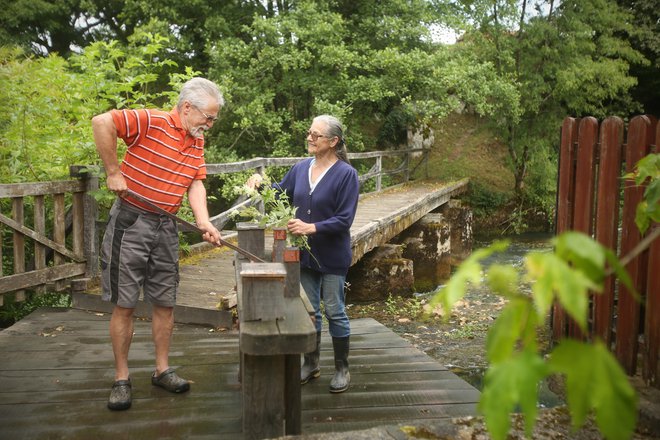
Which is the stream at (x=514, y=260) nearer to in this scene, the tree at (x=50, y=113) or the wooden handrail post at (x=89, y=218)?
the wooden handrail post at (x=89, y=218)

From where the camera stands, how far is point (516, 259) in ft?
41.7

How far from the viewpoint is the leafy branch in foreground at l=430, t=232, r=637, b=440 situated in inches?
29.5

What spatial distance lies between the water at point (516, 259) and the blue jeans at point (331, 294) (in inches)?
→ 88.5

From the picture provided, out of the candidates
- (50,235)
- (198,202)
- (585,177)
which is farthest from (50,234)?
(585,177)

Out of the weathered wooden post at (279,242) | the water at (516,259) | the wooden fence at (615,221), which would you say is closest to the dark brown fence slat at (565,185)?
the wooden fence at (615,221)

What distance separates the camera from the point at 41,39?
17.9m

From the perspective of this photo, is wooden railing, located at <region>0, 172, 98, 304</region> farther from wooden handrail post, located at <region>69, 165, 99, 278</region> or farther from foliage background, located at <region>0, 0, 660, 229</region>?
foliage background, located at <region>0, 0, 660, 229</region>

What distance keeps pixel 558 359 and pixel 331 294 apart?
2.99 m

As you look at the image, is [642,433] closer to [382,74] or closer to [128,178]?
[128,178]

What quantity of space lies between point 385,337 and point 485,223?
13.3 meters

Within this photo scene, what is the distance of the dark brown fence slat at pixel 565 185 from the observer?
446cm

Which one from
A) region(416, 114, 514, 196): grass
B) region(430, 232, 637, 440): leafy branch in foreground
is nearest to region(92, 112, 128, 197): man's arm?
region(430, 232, 637, 440): leafy branch in foreground

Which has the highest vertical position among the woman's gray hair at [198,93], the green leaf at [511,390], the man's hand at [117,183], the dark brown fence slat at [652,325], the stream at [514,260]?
the woman's gray hair at [198,93]

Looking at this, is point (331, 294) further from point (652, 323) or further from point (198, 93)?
point (652, 323)
